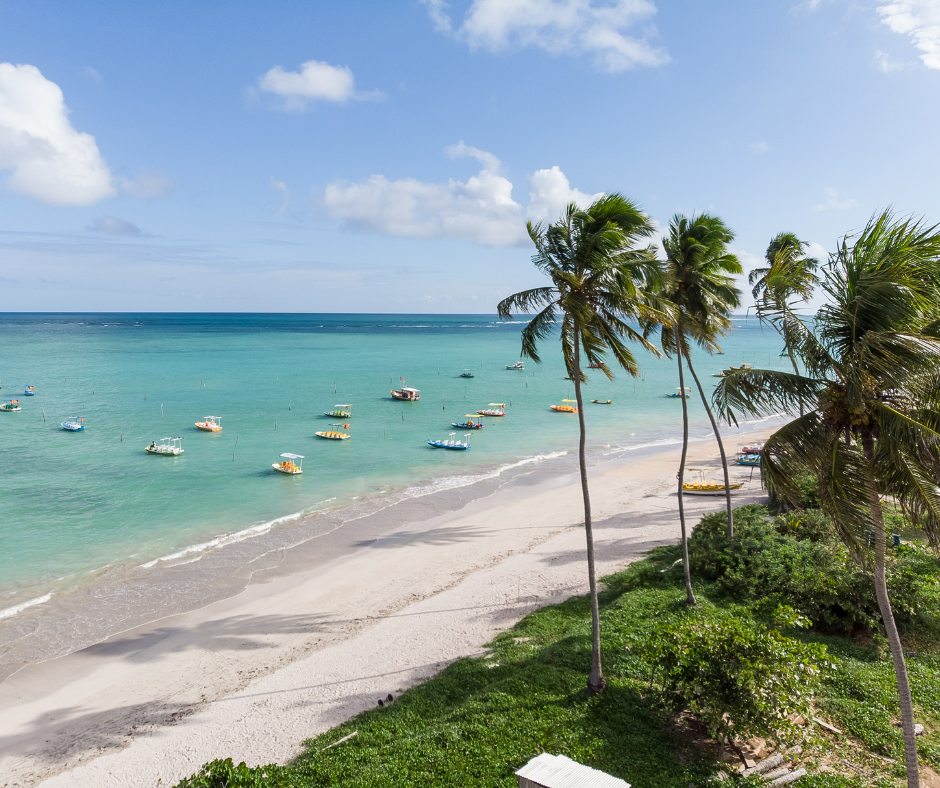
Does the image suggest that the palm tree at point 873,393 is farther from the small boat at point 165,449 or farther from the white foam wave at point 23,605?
the small boat at point 165,449

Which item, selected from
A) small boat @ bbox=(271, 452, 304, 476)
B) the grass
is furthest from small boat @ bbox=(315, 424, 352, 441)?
the grass

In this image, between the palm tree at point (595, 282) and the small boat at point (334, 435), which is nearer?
the palm tree at point (595, 282)

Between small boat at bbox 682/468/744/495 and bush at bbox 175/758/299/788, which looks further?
small boat at bbox 682/468/744/495

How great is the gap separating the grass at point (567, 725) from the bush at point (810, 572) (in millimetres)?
719

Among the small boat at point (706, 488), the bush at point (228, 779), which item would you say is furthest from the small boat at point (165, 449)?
the bush at point (228, 779)

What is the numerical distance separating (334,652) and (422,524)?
1361 centimetres

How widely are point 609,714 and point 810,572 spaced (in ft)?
23.7

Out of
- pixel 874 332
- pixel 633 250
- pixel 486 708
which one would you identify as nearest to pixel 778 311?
pixel 874 332

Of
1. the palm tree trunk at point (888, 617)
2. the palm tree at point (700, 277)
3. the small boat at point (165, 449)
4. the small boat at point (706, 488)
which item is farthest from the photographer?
the small boat at point (165, 449)

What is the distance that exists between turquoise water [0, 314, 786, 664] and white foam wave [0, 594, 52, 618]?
0.08 meters

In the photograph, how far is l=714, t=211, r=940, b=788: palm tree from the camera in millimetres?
7328

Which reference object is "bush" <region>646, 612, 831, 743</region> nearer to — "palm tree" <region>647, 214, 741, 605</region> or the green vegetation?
the green vegetation

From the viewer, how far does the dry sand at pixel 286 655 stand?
498 inches

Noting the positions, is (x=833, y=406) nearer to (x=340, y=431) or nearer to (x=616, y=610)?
(x=616, y=610)
